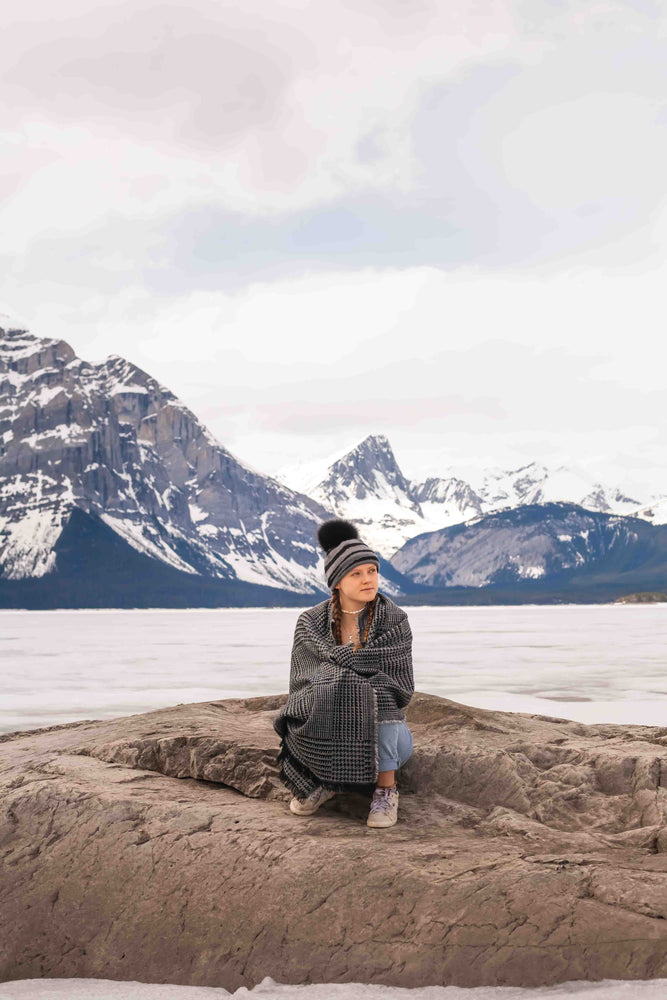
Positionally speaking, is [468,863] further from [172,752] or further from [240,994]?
[172,752]

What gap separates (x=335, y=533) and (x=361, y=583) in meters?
0.61

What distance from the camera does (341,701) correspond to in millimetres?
5586

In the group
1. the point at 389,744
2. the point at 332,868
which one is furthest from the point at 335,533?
the point at 332,868

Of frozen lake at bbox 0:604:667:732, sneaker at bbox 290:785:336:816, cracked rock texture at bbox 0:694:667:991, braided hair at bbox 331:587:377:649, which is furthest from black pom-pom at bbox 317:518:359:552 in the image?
frozen lake at bbox 0:604:667:732

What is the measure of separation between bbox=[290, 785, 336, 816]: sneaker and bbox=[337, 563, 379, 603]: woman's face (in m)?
1.24

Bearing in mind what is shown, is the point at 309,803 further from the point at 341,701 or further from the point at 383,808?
the point at 341,701

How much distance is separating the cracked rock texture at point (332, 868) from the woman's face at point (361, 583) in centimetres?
134

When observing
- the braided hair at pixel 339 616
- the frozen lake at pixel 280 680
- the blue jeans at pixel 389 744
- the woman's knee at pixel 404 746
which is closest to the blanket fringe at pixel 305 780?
the blue jeans at pixel 389 744

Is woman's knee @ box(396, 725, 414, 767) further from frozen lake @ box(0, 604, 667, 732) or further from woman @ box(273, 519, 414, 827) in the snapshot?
frozen lake @ box(0, 604, 667, 732)

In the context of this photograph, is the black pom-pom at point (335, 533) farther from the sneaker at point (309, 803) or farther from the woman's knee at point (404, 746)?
the sneaker at point (309, 803)

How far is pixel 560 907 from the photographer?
4.72 metres

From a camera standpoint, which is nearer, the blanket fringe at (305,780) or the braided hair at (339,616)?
the blanket fringe at (305,780)

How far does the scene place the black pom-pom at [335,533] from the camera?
20.8ft

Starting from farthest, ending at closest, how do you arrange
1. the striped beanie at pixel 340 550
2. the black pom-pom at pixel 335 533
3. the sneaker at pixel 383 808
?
the black pom-pom at pixel 335 533
the striped beanie at pixel 340 550
the sneaker at pixel 383 808
